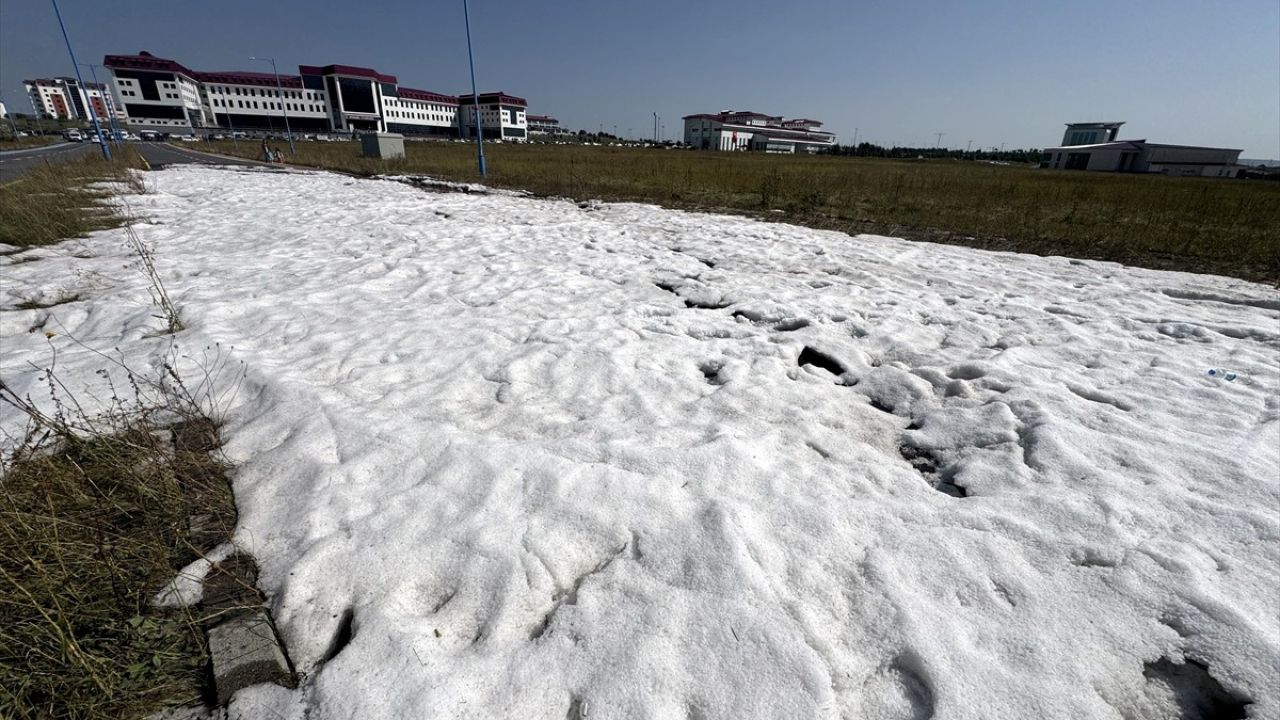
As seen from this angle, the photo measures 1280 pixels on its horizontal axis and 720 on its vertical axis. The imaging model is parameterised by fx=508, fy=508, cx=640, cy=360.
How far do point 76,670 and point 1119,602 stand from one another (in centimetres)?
361

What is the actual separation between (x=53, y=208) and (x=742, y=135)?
346 ft

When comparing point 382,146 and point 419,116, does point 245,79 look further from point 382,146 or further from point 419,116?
Result: point 382,146

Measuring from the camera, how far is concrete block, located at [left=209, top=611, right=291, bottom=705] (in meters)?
1.70

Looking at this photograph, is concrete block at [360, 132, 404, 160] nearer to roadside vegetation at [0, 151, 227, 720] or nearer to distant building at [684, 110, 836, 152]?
roadside vegetation at [0, 151, 227, 720]

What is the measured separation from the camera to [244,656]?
178 cm

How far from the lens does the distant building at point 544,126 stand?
136m

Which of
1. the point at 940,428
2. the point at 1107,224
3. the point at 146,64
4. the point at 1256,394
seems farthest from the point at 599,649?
the point at 146,64

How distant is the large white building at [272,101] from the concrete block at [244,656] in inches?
4225

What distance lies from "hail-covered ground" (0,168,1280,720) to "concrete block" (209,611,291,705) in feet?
0.18

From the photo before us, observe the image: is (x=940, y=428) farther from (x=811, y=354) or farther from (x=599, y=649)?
(x=599, y=649)

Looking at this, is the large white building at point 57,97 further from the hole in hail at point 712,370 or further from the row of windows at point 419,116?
the hole in hail at point 712,370

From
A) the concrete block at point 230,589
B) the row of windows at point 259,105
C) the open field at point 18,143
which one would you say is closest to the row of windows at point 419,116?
the row of windows at point 259,105

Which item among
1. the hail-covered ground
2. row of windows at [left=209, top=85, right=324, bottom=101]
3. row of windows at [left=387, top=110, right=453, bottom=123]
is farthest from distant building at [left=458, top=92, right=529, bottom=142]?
the hail-covered ground

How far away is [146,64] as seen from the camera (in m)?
82.2
